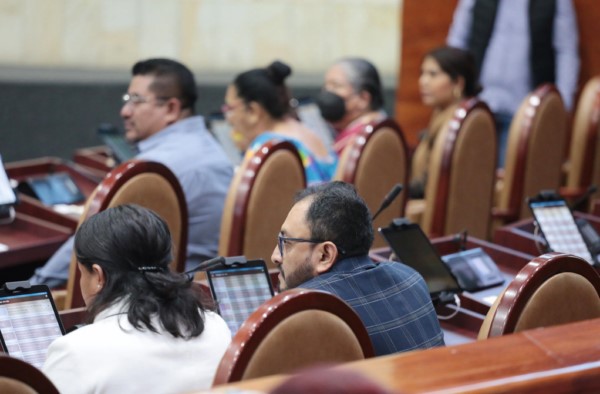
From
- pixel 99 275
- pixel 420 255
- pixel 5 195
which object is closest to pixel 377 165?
pixel 420 255

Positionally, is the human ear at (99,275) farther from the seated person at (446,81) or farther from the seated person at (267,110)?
the seated person at (446,81)

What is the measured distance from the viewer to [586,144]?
4.49 meters

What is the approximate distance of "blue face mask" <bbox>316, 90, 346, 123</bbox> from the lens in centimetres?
451

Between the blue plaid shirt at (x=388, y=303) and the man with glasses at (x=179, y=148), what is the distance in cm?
125

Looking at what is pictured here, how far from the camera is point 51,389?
143 centimetres

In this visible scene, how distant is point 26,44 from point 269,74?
2.43 m

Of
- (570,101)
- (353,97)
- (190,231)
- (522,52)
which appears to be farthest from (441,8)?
(190,231)

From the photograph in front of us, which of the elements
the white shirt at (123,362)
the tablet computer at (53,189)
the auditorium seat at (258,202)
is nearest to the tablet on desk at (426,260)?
the auditorium seat at (258,202)

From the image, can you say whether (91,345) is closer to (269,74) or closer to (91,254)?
(91,254)

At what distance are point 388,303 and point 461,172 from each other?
1.96 m

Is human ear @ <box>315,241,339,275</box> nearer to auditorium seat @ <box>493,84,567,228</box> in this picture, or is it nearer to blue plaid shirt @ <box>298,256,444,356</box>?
blue plaid shirt @ <box>298,256,444,356</box>

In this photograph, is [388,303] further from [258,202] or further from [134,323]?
[258,202]

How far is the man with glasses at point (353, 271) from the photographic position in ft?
6.23

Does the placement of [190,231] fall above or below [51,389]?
below
